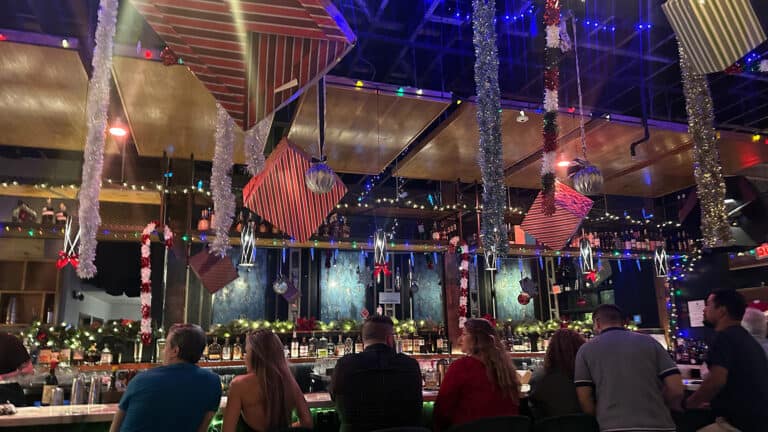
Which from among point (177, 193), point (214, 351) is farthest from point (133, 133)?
point (214, 351)

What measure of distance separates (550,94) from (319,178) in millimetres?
1770

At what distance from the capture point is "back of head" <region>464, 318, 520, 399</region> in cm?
316

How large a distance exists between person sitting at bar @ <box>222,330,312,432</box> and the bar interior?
1.02 metres

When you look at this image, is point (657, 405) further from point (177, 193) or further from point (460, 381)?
point (177, 193)

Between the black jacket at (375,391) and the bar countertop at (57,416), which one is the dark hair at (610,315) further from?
the bar countertop at (57,416)

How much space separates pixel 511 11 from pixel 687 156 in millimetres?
3386

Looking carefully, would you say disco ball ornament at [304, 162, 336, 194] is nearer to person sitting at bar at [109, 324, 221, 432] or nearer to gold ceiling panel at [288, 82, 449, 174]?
gold ceiling panel at [288, 82, 449, 174]

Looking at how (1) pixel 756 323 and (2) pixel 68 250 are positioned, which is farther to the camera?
(2) pixel 68 250

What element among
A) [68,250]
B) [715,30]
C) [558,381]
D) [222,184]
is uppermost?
[715,30]

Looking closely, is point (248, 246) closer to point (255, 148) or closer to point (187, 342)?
point (255, 148)

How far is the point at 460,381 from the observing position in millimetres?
3143

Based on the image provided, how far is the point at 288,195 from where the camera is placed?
12.6 feet

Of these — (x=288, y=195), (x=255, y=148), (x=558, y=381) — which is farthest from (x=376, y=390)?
(x=255, y=148)

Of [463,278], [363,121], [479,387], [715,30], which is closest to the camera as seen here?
[715,30]
